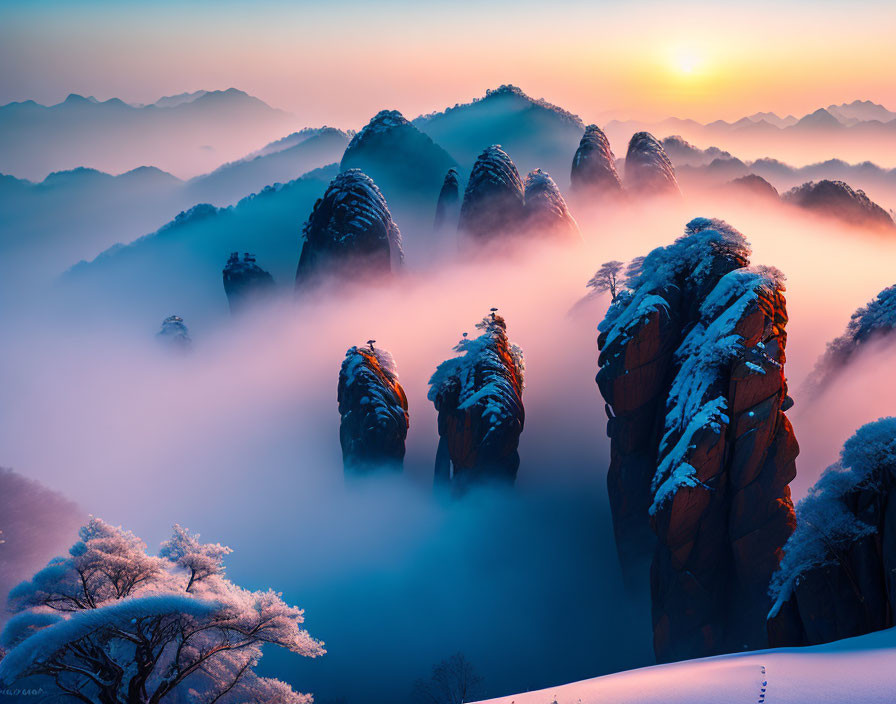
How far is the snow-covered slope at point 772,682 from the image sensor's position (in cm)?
1756

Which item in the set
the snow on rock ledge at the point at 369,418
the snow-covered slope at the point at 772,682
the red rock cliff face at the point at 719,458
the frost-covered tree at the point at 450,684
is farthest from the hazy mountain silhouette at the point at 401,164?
the snow-covered slope at the point at 772,682

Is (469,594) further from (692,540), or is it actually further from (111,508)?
(111,508)

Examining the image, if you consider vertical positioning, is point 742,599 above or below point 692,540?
below

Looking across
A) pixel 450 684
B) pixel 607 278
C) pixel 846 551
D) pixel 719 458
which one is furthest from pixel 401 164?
pixel 846 551

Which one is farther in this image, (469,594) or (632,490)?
(469,594)

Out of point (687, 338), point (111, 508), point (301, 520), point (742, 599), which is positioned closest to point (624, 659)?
point (742, 599)

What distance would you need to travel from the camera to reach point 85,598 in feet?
85.0

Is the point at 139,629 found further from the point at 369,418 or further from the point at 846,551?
the point at 369,418

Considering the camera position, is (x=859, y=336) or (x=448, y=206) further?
(x=448, y=206)

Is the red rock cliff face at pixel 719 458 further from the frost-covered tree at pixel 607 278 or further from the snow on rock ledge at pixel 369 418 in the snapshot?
the frost-covered tree at pixel 607 278

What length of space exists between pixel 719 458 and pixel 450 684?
26203mm

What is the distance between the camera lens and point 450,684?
47.8 meters

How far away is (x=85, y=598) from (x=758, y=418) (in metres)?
39.8

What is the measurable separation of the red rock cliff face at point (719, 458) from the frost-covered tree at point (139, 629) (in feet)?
90.4
